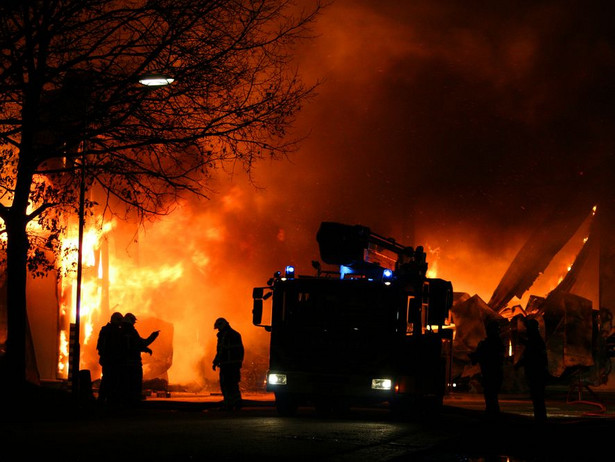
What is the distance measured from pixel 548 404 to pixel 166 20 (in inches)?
543

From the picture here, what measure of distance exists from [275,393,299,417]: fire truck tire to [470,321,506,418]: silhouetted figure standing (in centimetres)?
307

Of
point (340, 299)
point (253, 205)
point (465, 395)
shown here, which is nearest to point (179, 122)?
point (340, 299)

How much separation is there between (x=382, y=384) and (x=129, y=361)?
15.7ft

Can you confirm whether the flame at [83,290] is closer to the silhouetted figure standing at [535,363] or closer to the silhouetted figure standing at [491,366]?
the silhouetted figure standing at [491,366]

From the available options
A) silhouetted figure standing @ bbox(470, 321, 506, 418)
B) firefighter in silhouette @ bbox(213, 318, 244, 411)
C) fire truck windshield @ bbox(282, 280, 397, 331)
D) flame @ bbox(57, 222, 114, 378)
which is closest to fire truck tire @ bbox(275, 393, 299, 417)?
fire truck windshield @ bbox(282, 280, 397, 331)

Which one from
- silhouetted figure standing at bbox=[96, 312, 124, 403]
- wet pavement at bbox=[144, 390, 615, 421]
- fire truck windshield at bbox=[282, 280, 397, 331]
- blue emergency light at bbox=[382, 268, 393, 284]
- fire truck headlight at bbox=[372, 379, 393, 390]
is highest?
blue emergency light at bbox=[382, 268, 393, 284]

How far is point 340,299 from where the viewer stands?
16531 mm

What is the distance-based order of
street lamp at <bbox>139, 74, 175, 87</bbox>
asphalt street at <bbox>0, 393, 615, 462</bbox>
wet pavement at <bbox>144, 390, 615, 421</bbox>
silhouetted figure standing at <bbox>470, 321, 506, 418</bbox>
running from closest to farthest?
asphalt street at <bbox>0, 393, 615, 462</bbox> → street lamp at <bbox>139, 74, 175, 87</bbox> → silhouetted figure standing at <bbox>470, 321, 506, 418</bbox> → wet pavement at <bbox>144, 390, 615, 421</bbox>

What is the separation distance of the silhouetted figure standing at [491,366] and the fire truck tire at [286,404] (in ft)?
10.1

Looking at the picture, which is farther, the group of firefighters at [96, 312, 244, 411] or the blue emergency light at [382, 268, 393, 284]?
the group of firefighters at [96, 312, 244, 411]

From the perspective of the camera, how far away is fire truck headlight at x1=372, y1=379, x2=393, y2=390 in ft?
52.5

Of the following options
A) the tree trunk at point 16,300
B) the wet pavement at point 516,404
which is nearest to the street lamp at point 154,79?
the tree trunk at point 16,300

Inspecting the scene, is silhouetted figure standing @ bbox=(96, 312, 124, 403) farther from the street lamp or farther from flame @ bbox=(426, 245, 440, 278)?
flame @ bbox=(426, 245, 440, 278)

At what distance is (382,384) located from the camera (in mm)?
16031
